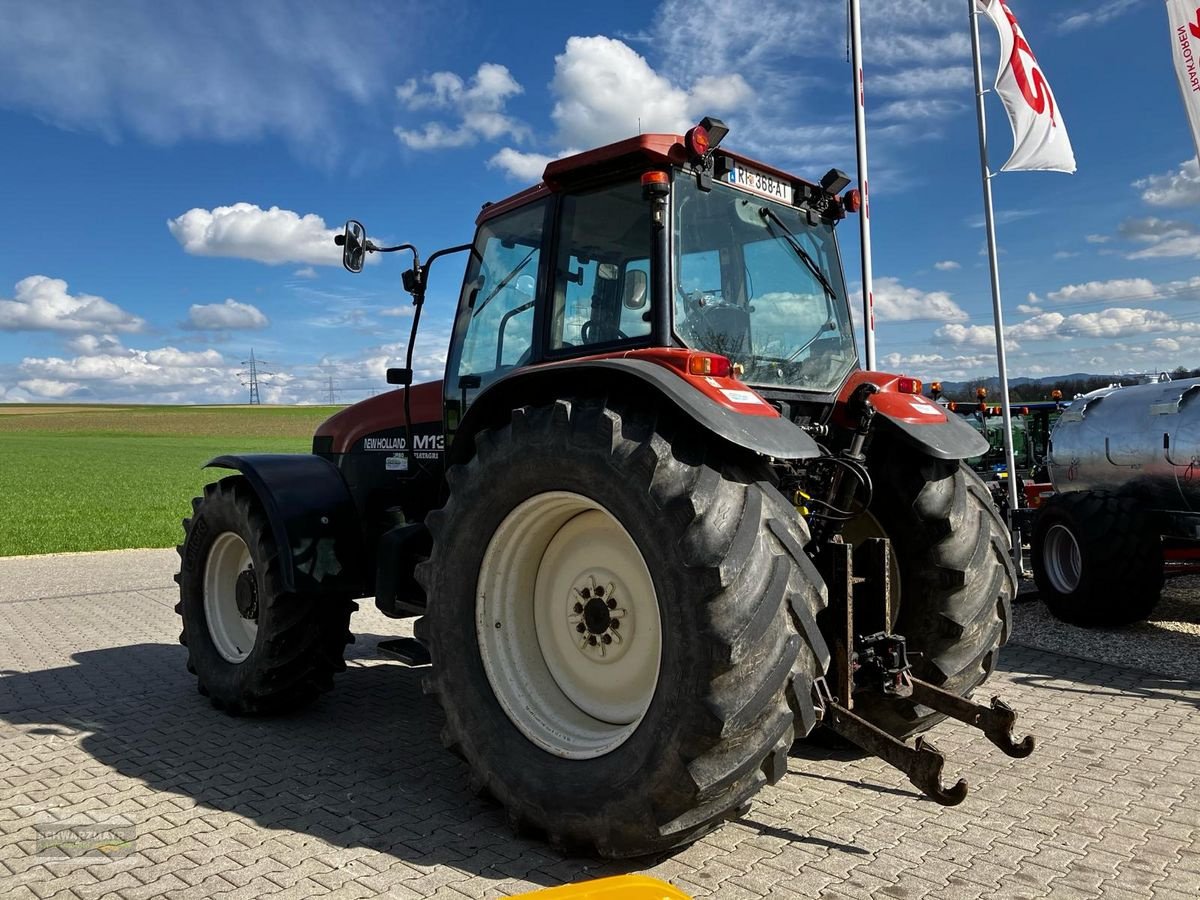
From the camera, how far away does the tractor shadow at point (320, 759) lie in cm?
338

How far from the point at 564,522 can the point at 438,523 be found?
1.65 ft

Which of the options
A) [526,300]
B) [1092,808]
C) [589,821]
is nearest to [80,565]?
[526,300]

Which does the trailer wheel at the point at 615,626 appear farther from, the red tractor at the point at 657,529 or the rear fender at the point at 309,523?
the rear fender at the point at 309,523

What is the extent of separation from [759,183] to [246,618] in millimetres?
3684

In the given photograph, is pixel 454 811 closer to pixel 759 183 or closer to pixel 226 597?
pixel 226 597

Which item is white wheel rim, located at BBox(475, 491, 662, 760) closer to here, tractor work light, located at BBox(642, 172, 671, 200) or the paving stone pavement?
the paving stone pavement

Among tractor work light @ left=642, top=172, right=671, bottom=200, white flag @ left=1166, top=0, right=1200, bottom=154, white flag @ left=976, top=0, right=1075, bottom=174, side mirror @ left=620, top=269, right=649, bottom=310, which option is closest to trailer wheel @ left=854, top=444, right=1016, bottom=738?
side mirror @ left=620, top=269, right=649, bottom=310

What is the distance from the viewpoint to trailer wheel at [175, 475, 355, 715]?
4.84 m

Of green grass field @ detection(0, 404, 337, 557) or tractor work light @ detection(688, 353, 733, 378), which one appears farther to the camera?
green grass field @ detection(0, 404, 337, 557)

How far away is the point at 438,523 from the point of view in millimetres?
3717

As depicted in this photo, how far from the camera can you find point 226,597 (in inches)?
217

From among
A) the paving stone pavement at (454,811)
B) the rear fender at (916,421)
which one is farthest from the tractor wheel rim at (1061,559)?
the rear fender at (916,421)

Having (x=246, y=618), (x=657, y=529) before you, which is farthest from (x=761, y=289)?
(x=246, y=618)

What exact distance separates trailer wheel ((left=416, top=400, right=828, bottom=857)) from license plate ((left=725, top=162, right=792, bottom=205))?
1370mm
